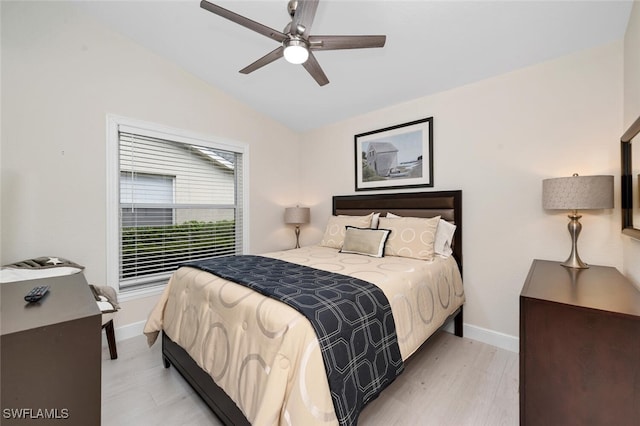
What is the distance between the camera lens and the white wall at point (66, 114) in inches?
82.2

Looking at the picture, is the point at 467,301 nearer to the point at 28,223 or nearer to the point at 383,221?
the point at 383,221

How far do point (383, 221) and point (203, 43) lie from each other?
2502 mm

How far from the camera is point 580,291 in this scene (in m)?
1.34

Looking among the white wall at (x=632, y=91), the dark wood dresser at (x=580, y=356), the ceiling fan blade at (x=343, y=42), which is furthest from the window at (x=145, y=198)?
the white wall at (x=632, y=91)

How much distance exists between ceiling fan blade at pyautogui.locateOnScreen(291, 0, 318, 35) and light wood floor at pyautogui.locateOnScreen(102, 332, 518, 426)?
7.31 feet

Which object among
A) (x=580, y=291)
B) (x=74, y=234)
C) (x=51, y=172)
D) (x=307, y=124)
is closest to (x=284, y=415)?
(x=580, y=291)

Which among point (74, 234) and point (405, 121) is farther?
point (405, 121)

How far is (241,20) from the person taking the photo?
1.54 meters

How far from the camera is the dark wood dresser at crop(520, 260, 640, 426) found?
107 cm

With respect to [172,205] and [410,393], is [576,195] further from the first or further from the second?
[172,205]

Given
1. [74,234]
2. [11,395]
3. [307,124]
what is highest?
[307,124]

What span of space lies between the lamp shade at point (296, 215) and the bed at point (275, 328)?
1.05 meters

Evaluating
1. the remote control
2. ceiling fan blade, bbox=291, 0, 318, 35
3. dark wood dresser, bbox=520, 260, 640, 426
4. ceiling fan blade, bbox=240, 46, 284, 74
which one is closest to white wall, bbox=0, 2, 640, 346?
dark wood dresser, bbox=520, 260, 640, 426

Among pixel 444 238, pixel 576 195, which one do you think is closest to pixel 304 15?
pixel 576 195
